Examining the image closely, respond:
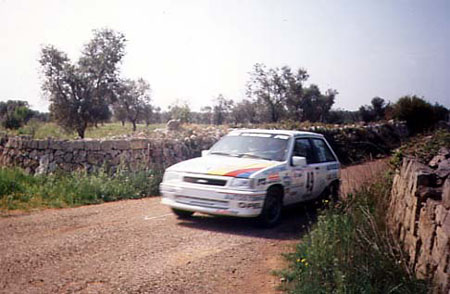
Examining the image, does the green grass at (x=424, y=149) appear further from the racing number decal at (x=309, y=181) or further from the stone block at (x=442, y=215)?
the stone block at (x=442, y=215)

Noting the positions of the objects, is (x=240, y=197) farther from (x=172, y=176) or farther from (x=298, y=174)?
(x=298, y=174)

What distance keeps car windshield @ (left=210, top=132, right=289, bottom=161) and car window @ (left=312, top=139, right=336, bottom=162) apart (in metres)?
1.11

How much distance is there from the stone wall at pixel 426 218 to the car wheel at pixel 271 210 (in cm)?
194

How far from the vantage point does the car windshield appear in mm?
8703

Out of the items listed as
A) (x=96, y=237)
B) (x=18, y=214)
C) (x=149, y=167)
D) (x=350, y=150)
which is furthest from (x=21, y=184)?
(x=350, y=150)

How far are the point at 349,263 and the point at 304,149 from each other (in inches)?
191

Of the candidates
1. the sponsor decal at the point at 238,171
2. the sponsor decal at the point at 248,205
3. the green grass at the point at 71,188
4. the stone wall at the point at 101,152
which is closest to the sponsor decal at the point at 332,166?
the stone wall at the point at 101,152

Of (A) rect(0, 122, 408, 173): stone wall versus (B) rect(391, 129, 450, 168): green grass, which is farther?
(A) rect(0, 122, 408, 173): stone wall

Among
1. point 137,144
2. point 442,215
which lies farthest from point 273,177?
point 137,144

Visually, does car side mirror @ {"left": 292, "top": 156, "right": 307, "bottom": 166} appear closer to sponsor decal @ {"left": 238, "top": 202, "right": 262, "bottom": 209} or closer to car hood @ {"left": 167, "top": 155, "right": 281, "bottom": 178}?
car hood @ {"left": 167, "top": 155, "right": 281, "bottom": 178}

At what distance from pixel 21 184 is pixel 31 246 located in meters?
5.12

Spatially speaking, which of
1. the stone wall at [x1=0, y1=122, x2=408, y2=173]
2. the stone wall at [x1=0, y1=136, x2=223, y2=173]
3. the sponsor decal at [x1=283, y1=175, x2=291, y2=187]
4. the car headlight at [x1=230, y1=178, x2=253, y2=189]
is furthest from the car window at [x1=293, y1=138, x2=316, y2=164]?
the stone wall at [x1=0, y1=136, x2=223, y2=173]

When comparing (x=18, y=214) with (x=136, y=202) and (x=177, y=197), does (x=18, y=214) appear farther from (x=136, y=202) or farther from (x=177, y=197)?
(x=177, y=197)

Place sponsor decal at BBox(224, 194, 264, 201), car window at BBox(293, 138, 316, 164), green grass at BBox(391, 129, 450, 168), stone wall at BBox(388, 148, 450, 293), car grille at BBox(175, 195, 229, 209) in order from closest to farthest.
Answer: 1. stone wall at BBox(388, 148, 450, 293)
2. green grass at BBox(391, 129, 450, 168)
3. sponsor decal at BBox(224, 194, 264, 201)
4. car grille at BBox(175, 195, 229, 209)
5. car window at BBox(293, 138, 316, 164)
